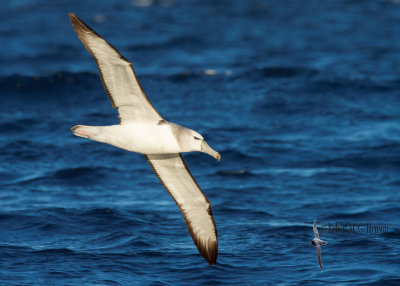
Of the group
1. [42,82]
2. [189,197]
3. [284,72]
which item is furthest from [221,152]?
[42,82]

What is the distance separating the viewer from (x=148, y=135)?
1044cm

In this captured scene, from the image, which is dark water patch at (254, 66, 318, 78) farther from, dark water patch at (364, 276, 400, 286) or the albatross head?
the albatross head

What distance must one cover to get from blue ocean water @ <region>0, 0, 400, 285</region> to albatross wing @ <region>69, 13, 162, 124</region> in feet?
9.74

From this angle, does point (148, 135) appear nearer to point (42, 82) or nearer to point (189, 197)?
point (189, 197)

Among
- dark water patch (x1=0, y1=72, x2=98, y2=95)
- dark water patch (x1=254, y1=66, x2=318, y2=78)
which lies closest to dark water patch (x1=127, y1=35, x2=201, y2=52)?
dark water patch (x1=0, y1=72, x2=98, y2=95)

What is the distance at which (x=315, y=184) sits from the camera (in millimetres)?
16750

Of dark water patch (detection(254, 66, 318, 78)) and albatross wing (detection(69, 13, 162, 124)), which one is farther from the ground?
dark water patch (detection(254, 66, 318, 78))

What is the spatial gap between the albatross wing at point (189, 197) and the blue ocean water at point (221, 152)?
2.06 feet

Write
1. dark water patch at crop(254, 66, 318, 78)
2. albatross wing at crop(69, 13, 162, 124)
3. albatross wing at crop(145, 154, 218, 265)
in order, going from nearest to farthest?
albatross wing at crop(69, 13, 162, 124) → albatross wing at crop(145, 154, 218, 265) → dark water patch at crop(254, 66, 318, 78)

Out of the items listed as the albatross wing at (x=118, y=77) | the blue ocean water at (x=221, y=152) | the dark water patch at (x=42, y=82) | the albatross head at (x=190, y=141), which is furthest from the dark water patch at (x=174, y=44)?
the albatross head at (x=190, y=141)

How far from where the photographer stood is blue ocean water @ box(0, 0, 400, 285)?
12453mm

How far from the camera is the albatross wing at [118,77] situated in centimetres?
948

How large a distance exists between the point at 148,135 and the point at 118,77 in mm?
1018

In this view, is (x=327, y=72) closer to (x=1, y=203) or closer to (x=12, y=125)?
(x=12, y=125)
